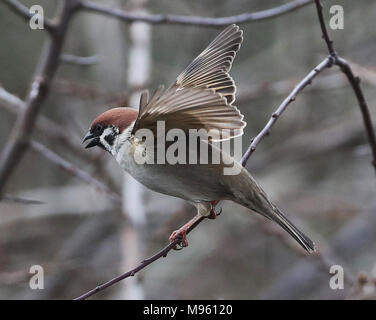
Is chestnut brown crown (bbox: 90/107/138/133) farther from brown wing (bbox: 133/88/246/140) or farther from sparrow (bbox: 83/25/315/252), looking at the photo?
brown wing (bbox: 133/88/246/140)

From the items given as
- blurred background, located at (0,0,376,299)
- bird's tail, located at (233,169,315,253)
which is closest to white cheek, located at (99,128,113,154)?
bird's tail, located at (233,169,315,253)

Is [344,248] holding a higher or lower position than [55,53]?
lower

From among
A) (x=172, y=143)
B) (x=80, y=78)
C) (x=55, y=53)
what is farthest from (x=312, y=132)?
(x=172, y=143)

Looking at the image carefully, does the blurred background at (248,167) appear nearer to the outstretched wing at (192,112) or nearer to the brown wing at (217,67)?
the brown wing at (217,67)

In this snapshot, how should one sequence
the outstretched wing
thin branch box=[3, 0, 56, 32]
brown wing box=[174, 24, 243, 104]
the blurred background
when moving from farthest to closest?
the blurred background < thin branch box=[3, 0, 56, 32] < brown wing box=[174, 24, 243, 104] < the outstretched wing

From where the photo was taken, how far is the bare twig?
382 centimetres

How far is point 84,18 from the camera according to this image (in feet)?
22.0

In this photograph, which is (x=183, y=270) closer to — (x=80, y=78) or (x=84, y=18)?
(x=80, y=78)

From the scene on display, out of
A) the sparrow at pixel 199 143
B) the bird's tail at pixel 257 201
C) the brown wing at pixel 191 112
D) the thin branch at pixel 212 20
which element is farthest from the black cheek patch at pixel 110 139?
the thin branch at pixel 212 20

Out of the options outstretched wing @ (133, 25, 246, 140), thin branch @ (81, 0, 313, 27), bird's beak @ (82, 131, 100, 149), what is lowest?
outstretched wing @ (133, 25, 246, 140)

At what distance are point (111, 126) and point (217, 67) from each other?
2.08ft

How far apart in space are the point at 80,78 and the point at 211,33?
196cm

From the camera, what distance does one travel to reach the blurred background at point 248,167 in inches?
244

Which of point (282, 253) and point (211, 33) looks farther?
point (282, 253)
